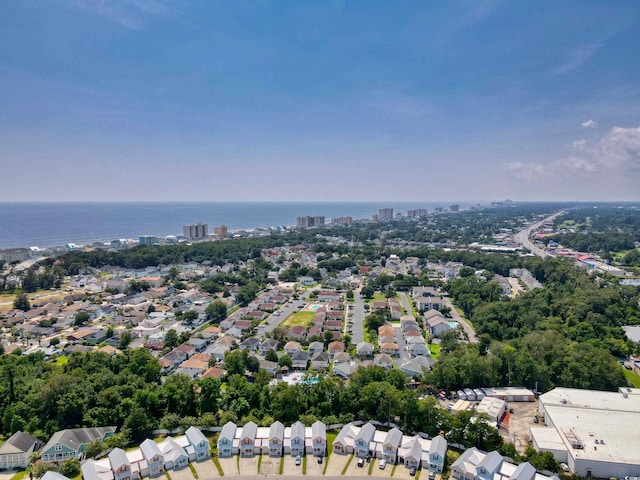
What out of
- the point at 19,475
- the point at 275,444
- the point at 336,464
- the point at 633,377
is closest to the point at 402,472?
the point at 336,464

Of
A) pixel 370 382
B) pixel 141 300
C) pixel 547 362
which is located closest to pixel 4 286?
pixel 141 300

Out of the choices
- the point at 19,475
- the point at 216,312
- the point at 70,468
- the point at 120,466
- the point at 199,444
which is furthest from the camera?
the point at 216,312

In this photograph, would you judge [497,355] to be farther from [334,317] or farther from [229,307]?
[229,307]

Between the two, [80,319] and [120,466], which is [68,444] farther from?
[80,319]

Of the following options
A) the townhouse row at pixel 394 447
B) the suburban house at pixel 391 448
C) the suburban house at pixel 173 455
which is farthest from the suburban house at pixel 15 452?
the suburban house at pixel 391 448

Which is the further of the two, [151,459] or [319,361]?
[319,361]

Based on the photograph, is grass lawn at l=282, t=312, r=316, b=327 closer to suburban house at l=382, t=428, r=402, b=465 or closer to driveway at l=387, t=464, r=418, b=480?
suburban house at l=382, t=428, r=402, b=465

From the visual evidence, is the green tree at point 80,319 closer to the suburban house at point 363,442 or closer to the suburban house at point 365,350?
the suburban house at point 365,350

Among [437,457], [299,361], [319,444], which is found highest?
[437,457]
